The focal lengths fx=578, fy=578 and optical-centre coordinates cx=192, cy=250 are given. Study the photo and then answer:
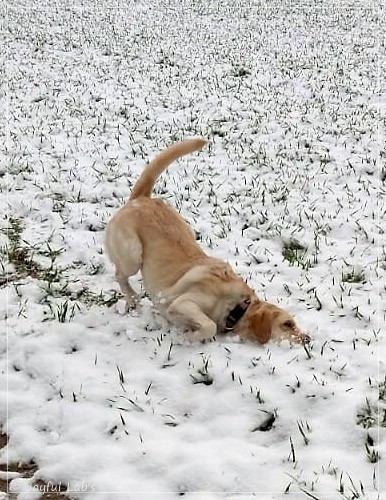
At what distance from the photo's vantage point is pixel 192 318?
4.51 metres

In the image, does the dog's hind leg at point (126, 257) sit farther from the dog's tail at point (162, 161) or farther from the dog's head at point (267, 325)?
the dog's head at point (267, 325)

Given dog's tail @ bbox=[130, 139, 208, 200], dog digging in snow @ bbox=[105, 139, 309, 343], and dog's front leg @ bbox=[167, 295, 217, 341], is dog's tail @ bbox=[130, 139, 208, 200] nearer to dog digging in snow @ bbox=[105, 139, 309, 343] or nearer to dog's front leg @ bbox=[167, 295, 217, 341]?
dog digging in snow @ bbox=[105, 139, 309, 343]

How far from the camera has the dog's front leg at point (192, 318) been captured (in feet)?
14.5

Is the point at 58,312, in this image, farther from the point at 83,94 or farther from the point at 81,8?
the point at 81,8

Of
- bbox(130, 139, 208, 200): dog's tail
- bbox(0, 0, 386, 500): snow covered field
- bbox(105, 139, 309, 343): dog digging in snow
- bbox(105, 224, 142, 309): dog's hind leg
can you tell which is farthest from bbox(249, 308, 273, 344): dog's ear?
bbox(130, 139, 208, 200): dog's tail

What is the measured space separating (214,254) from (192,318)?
1.67m

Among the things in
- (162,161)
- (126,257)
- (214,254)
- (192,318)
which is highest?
(162,161)

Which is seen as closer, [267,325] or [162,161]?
Answer: [267,325]

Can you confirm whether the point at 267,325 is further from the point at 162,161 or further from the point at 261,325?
the point at 162,161

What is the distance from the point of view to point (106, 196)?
752cm

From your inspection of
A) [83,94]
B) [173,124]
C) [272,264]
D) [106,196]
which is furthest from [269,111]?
[272,264]

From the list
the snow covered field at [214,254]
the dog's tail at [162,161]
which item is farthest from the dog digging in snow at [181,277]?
the snow covered field at [214,254]

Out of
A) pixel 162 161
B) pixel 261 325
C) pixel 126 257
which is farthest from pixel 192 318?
pixel 162 161

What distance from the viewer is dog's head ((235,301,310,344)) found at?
4355 millimetres
